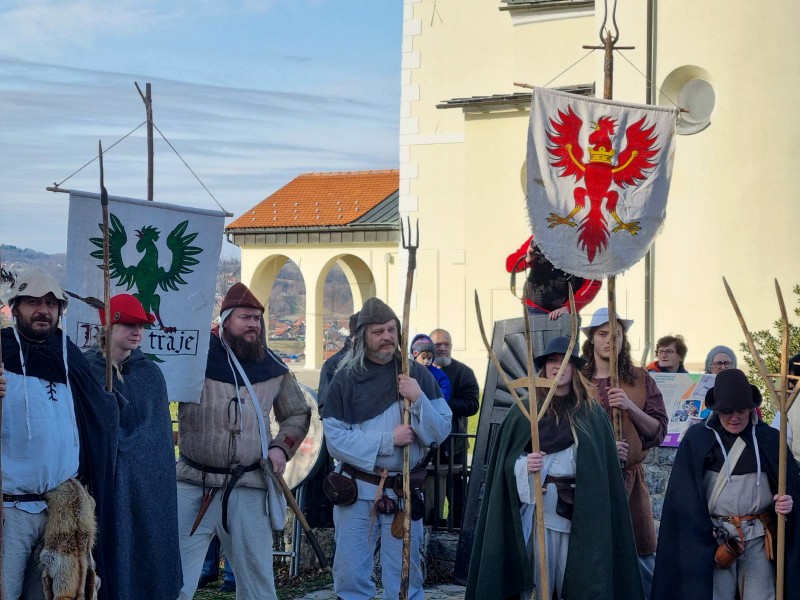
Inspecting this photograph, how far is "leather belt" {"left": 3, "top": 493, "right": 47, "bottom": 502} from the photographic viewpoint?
5445mm

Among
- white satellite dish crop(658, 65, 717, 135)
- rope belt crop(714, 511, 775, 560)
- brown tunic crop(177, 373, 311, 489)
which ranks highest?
white satellite dish crop(658, 65, 717, 135)

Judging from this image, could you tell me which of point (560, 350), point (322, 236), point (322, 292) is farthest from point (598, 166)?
point (322, 292)

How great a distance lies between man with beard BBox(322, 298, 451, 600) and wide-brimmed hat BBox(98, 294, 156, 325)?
1.27m

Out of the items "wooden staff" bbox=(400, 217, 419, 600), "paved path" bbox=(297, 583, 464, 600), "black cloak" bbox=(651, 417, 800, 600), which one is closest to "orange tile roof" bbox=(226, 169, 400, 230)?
"paved path" bbox=(297, 583, 464, 600)

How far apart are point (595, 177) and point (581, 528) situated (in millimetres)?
2324

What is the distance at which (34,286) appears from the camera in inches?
222

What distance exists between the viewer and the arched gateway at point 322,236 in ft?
83.9

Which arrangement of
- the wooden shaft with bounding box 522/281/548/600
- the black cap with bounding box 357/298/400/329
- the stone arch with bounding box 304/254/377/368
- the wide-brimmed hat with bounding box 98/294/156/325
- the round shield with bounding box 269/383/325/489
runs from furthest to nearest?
1. the stone arch with bounding box 304/254/377/368
2. the round shield with bounding box 269/383/325/489
3. the black cap with bounding box 357/298/400/329
4. the wide-brimmed hat with bounding box 98/294/156/325
5. the wooden shaft with bounding box 522/281/548/600

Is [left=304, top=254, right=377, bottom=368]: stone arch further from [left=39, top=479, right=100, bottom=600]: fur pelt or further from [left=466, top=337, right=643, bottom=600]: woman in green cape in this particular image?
[left=39, top=479, right=100, bottom=600]: fur pelt

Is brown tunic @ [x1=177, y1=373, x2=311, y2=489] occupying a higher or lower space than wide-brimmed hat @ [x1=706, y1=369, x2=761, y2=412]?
lower

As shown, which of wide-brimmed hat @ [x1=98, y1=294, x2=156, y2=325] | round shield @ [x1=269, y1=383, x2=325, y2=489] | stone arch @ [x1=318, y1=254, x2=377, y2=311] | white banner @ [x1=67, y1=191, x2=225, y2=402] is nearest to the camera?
wide-brimmed hat @ [x1=98, y1=294, x2=156, y2=325]

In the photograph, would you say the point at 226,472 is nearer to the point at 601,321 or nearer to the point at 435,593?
the point at 435,593

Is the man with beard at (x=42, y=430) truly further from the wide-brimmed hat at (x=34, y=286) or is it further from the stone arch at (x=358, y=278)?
the stone arch at (x=358, y=278)

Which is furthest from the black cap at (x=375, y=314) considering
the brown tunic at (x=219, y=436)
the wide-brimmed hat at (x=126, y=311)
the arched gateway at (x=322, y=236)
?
the arched gateway at (x=322, y=236)
